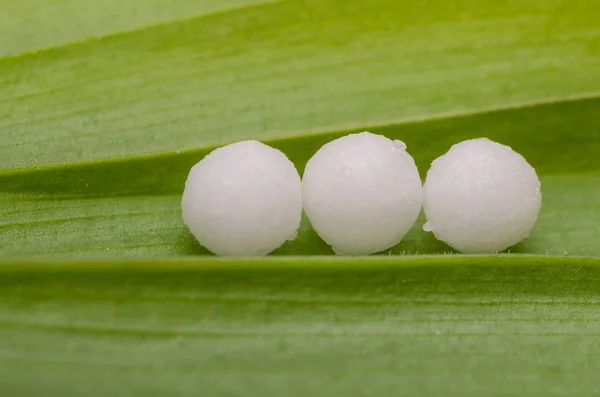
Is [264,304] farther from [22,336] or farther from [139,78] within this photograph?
[139,78]

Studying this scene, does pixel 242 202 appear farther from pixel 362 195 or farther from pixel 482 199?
pixel 482 199

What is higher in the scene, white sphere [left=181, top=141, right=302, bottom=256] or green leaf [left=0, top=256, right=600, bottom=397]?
white sphere [left=181, top=141, right=302, bottom=256]

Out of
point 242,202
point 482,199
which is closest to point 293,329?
point 242,202

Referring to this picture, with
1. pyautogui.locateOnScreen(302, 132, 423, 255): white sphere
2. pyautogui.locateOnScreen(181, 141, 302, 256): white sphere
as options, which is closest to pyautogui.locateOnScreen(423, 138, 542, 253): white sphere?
pyautogui.locateOnScreen(302, 132, 423, 255): white sphere

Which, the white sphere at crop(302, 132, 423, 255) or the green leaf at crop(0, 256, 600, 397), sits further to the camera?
the white sphere at crop(302, 132, 423, 255)

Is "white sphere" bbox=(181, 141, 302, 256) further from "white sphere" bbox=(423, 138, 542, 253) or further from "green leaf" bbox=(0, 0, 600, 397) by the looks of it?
"white sphere" bbox=(423, 138, 542, 253)
